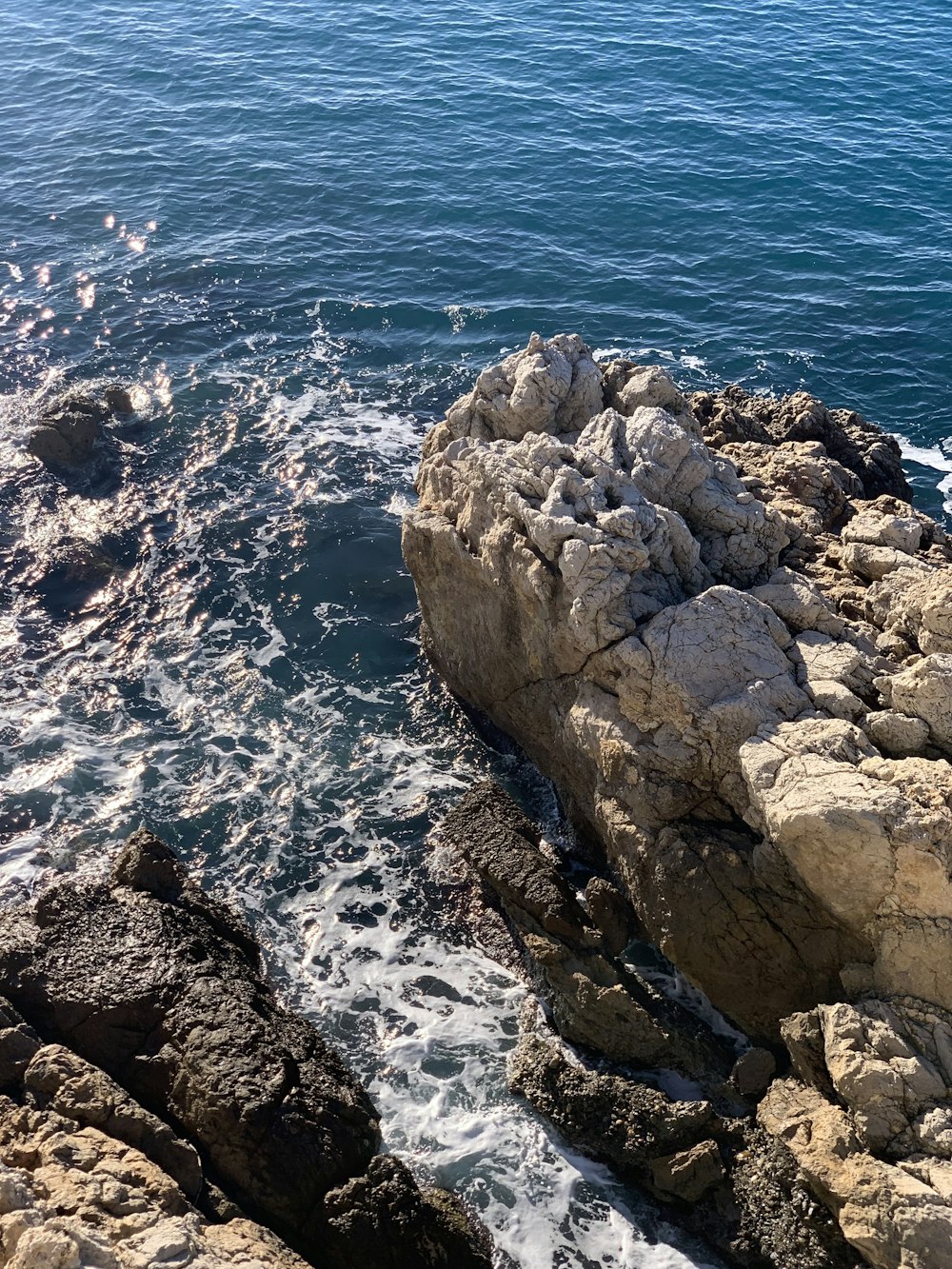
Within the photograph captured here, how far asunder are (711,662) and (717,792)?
188cm

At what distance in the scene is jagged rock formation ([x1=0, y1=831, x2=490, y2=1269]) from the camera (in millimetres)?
11742

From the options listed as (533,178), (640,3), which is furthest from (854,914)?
(640,3)

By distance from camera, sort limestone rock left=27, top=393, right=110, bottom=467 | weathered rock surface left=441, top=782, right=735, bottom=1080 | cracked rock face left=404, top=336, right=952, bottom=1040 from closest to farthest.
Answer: cracked rock face left=404, top=336, right=952, bottom=1040, weathered rock surface left=441, top=782, right=735, bottom=1080, limestone rock left=27, top=393, right=110, bottom=467

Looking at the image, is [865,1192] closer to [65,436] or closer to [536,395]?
[536,395]

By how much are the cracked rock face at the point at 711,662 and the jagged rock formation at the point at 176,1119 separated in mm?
5178

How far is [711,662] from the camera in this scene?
15781 millimetres

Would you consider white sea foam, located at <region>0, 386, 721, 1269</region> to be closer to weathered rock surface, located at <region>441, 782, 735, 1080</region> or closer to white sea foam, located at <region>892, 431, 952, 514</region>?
weathered rock surface, located at <region>441, 782, 735, 1080</region>

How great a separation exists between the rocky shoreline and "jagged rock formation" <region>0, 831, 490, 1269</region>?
2.80 m

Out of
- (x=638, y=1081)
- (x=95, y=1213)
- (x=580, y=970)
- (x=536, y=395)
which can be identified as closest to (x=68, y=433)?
(x=536, y=395)

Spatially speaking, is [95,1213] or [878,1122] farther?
[878,1122]

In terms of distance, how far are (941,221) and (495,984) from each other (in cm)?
3089

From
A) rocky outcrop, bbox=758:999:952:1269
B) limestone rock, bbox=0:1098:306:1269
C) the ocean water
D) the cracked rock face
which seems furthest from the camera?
the ocean water

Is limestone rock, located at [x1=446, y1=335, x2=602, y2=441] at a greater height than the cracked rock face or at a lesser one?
greater


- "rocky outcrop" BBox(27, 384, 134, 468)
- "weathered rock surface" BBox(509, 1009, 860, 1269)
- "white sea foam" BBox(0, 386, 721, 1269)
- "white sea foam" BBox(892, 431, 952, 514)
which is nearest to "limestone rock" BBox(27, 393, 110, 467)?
"rocky outcrop" BBox(27, 384, 134, 468)
